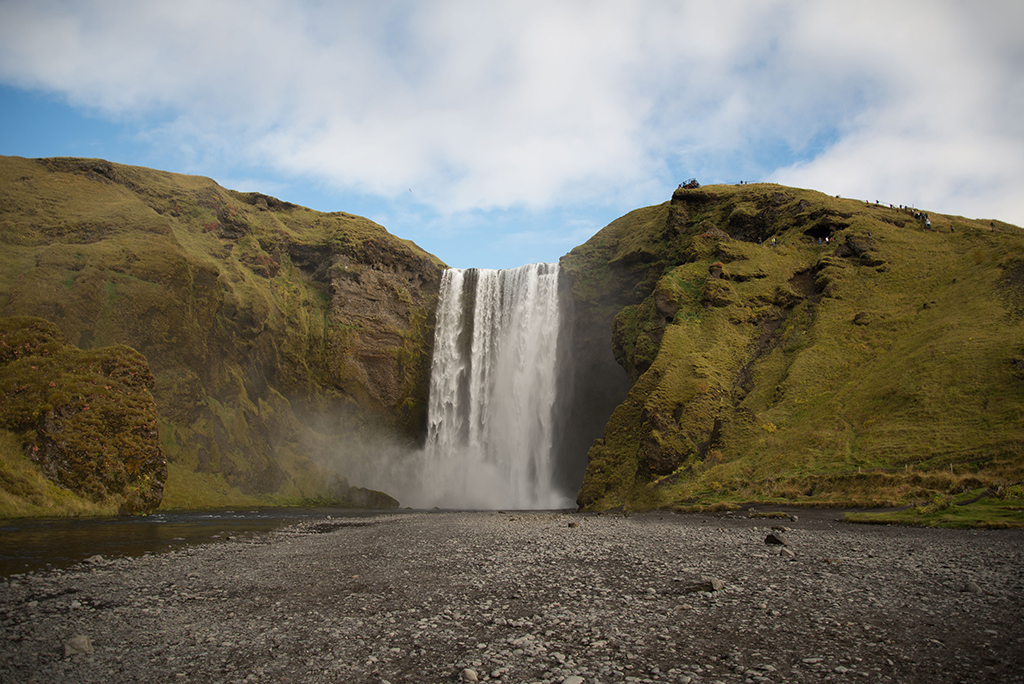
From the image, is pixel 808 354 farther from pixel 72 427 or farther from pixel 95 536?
pixel 72 427

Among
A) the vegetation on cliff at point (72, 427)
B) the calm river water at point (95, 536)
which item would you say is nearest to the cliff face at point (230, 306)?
the vegetation on cliff at point (72, 427)

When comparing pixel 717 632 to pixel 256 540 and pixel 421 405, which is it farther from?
pixel 421 405

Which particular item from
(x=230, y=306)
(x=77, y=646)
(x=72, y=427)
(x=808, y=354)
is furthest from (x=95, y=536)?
(x=808, y=354)

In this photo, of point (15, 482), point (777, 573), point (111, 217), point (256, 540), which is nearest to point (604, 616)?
point (777, 573)

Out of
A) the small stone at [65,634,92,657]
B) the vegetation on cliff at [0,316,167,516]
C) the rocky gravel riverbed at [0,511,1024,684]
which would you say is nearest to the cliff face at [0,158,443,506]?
the vegetation on cliff at [0,316,167,516]

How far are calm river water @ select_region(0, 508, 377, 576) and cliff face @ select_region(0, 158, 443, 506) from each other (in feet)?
41.8

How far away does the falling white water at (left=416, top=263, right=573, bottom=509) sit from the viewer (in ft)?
178

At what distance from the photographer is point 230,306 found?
175 feet

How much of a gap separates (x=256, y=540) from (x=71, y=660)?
14564 millimetres

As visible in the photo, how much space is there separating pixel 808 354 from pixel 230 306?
173ft

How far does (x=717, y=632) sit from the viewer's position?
6957mm

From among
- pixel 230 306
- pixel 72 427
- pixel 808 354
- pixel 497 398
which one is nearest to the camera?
pixel 72 427

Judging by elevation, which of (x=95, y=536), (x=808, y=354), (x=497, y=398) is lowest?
(x=95, y=536)

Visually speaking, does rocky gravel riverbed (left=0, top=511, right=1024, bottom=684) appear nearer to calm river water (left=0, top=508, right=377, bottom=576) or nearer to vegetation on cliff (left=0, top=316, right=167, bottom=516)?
calm river water (left=0, top=508, right=377, bottom=576)
